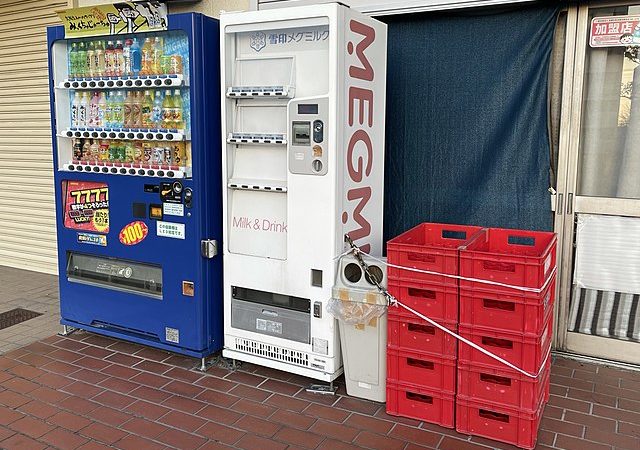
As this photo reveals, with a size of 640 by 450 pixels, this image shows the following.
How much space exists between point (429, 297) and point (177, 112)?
2301 mm

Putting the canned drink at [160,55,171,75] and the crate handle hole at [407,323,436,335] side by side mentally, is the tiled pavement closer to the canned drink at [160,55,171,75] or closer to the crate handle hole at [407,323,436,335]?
the canned drink at [160,55,171,75]

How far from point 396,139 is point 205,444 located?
2.82 meters

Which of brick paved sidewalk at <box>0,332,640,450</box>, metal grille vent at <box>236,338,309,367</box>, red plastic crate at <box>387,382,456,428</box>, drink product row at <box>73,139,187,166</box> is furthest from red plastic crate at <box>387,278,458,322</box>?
drink product row at <box>73,139,187,166</box>

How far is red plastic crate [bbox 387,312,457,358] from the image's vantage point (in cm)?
362

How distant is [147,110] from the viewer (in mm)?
4660

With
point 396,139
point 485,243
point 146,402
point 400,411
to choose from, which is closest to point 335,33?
point 396,139

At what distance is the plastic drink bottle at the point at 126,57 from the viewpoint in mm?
4668

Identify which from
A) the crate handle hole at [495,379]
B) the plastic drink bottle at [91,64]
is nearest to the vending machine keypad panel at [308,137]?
the crate handle hole at [495,379]

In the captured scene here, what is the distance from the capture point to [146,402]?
404 centimetres

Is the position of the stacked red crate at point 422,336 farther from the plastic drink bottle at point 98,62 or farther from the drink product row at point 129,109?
the plastic drink bottle at point 98,62

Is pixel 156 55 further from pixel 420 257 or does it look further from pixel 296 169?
pixel 420 257

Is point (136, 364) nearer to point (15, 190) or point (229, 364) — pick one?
point (229, 364)

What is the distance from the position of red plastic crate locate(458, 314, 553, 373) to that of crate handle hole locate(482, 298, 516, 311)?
0.13 meters

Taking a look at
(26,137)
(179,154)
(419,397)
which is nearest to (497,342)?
(419,397)
